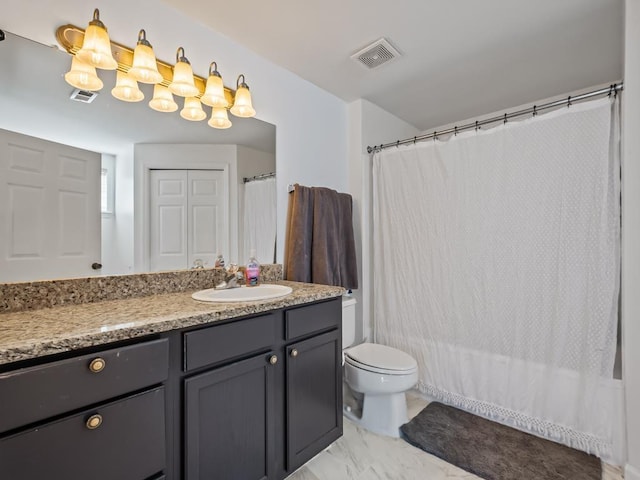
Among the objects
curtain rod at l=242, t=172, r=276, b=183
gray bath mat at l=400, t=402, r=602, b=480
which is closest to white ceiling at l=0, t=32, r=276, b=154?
curtain rod at l=242, t=172, r=276, b=183

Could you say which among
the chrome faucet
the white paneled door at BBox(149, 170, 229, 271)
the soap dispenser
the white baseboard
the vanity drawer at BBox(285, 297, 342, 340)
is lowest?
the white baseboard

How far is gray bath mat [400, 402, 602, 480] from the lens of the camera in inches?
58.8

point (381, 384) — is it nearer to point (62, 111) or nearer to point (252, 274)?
point (252, 274)

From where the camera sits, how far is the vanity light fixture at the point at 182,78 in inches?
57.8

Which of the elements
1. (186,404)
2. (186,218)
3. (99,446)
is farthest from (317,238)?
(99,446)

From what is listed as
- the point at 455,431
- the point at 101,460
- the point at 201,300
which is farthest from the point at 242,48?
the point at 455,431

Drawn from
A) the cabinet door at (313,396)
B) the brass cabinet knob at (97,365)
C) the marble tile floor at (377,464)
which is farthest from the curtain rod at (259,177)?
the marble tile floor at (377,464)

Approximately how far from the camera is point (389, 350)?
2.03 meters

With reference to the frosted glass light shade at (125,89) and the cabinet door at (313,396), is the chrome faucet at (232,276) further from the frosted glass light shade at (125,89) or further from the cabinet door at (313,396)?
the frosted glass light shade at (125,89)

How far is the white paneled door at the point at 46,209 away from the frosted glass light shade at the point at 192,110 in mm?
482

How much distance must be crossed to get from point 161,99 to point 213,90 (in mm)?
264

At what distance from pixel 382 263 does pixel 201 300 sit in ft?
5.01

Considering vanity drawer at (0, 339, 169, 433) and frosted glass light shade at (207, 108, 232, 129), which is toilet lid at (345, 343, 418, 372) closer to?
vanity drawer at (0, 339, 169, 433)

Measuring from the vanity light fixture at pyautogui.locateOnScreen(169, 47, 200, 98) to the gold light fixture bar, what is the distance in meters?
0.05
